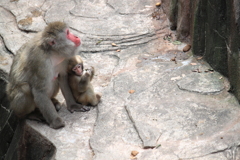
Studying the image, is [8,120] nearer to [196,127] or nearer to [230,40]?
[196,127]

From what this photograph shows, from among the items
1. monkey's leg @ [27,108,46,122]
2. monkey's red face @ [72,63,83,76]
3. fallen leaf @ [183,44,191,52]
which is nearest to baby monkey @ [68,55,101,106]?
monkey's red face @ [72,63,83,76]

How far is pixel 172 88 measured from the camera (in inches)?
236

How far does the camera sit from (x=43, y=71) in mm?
5141

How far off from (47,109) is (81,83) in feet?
1.98

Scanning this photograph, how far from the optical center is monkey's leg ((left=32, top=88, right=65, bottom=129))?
17.2ft

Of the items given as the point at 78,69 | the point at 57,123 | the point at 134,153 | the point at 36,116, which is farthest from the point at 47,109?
the point at 134,153

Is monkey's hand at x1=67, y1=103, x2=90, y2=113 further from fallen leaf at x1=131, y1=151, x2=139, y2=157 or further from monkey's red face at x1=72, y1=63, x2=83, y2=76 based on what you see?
fallen leaf at x1=131, y1=151, x2=139, y2=157

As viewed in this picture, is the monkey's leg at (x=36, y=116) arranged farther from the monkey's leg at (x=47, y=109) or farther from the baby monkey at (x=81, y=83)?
the baby monkey at (x=81, y=83)

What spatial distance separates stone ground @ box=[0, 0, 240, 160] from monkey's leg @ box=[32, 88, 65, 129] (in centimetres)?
10

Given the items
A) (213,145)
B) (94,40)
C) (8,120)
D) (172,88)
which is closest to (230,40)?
(172,88)

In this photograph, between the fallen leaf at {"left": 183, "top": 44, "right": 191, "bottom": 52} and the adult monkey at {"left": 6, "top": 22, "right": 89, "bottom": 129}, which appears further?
the fallen leaf at {"left": 183, "top": 44, "right": 191, "bottom": 52}

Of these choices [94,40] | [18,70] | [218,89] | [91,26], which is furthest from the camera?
[91,26]

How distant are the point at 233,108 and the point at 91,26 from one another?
3.96 m

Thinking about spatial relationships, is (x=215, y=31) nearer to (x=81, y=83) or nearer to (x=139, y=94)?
(x=139, y=94)
